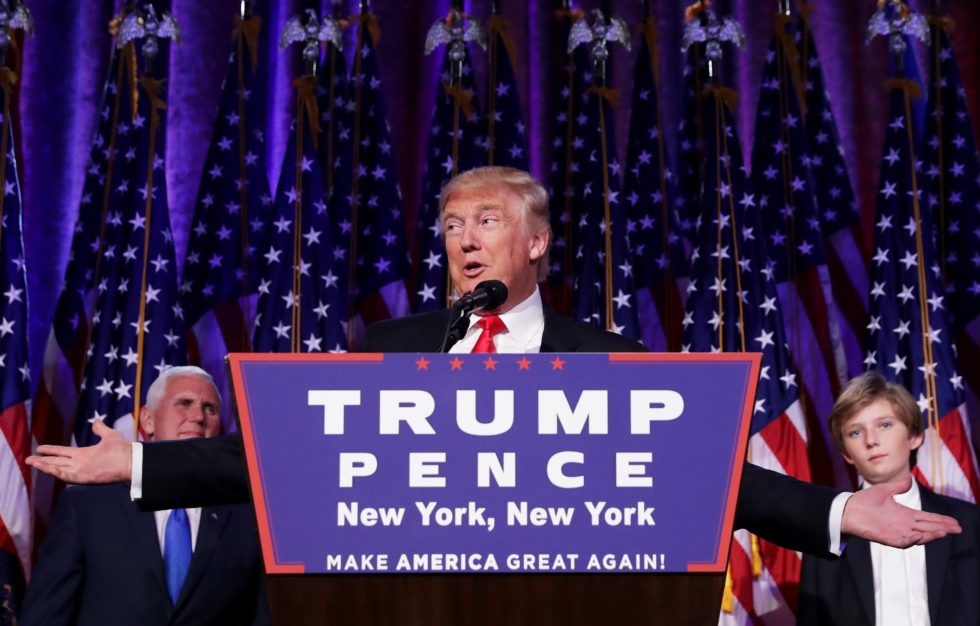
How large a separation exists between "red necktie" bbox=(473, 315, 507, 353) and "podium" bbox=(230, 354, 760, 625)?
558mm

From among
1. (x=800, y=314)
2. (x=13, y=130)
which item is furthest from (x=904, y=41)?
(x=13, y=130)

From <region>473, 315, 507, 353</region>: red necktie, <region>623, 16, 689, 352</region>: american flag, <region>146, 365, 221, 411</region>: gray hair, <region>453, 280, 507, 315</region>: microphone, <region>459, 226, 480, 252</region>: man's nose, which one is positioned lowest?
<region>146, 365, 221, 411</region>: gray hair

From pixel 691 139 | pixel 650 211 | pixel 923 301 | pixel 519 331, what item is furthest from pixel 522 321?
pixel 691 139

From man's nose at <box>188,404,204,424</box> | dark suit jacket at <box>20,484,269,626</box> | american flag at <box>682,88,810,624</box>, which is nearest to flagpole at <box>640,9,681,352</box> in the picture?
american flag at <box>682,88,810,624</box>

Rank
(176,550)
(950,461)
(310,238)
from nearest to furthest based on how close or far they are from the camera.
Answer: (176,550) → (950,461) → (310,238)

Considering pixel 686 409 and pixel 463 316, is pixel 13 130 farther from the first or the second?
pixel 686 409

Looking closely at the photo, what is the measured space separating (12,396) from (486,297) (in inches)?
134

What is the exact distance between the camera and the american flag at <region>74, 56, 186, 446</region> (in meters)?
4.89

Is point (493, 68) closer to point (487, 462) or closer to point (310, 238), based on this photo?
point (310, 238)

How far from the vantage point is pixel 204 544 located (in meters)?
Result: 3.57

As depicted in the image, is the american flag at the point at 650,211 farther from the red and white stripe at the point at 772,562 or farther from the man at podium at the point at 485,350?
the man at podium at the point at 485,350

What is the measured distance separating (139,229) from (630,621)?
387cm

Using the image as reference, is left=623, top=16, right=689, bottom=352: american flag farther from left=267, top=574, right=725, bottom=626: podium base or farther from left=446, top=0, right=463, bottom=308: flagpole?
left=267, top=574, right=725, bottom=626: podium base

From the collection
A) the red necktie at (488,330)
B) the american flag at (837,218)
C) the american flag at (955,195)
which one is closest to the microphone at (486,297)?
the red necktie at (488,330)
